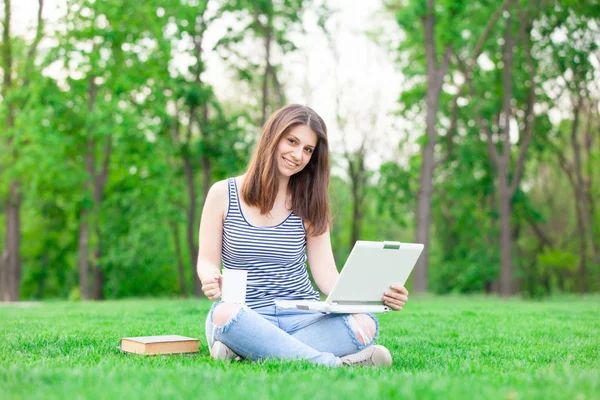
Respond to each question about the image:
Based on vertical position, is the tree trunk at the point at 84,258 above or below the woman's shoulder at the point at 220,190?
below

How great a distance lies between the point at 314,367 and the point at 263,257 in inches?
33.6

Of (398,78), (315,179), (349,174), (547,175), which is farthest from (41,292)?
(315,179)

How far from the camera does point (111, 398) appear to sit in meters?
2.54

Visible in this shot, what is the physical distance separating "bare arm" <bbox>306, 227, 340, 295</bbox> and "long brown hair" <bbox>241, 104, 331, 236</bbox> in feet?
0.23

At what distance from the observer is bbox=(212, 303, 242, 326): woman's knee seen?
12.2 feet

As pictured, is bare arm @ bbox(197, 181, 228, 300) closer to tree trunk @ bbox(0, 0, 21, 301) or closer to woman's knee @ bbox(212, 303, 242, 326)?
woman's knee @ bbox(212, 303, 242, 326)

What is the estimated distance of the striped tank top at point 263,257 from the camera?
4113 mm

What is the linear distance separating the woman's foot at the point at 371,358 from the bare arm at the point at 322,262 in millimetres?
561

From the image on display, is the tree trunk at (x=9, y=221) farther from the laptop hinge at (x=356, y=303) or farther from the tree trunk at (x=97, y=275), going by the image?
the laptop hinge at (x=356, y=303)

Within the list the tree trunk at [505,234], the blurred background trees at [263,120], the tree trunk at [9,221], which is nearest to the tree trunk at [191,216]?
the blurred background trees at [263,120]

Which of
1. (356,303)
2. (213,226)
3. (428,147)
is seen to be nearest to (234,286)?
(213,226)

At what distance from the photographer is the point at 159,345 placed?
4117 millimetres

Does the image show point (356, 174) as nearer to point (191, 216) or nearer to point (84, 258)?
point (191, 216)

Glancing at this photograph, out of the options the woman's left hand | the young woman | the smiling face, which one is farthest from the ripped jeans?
the smiling face
